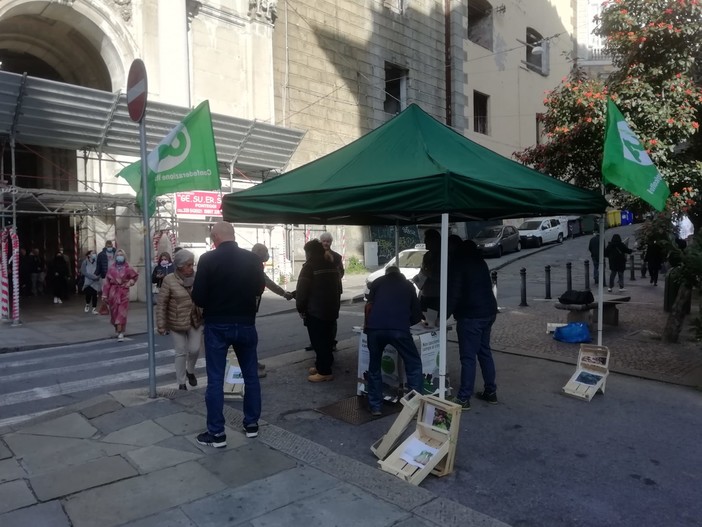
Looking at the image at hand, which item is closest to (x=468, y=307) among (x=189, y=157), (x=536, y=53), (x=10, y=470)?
(x=189, y=157)

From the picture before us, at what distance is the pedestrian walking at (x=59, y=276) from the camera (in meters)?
16.6

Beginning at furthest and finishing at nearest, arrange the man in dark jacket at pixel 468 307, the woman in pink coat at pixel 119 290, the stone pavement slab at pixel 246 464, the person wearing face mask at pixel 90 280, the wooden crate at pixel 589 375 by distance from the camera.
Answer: the person wearing face mask at pixel 90 280, the woman in pink coat at pixel 119 290, the wooden crate at pixel 589 375, the man in dark jacket at pixel 468 307, the stone pavement slab at pixel 246 464

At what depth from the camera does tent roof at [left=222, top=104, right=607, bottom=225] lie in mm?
4637

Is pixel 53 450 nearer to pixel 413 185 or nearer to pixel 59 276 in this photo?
pixel 413 185

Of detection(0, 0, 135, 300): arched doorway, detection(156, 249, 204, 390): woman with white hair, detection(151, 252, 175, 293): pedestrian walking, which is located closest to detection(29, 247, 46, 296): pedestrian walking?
detection(0, 0, 135, 300): arched doorway

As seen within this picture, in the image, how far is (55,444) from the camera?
191 inches

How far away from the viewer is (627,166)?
19.1ft

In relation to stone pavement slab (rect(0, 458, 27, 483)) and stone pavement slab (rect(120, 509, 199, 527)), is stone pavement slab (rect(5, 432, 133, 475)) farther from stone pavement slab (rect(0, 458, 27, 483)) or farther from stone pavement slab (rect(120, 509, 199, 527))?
stone pavement slab (rect(120, 509, 199, 527))

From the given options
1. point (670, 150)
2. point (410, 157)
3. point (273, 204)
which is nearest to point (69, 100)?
point (273, 204)

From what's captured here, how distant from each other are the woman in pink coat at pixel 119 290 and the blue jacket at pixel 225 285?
23.4ft

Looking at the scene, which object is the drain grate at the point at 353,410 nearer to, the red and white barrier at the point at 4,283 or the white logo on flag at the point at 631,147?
the white logo on flag at the point at 631,147

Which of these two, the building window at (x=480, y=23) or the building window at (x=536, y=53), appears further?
the building window at (x=536, y=53)

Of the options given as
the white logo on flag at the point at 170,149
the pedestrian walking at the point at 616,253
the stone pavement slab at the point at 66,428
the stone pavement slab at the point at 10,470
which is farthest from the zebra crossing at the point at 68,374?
the pedestrian walking at the point at 616,253

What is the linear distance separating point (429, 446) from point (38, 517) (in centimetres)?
264
